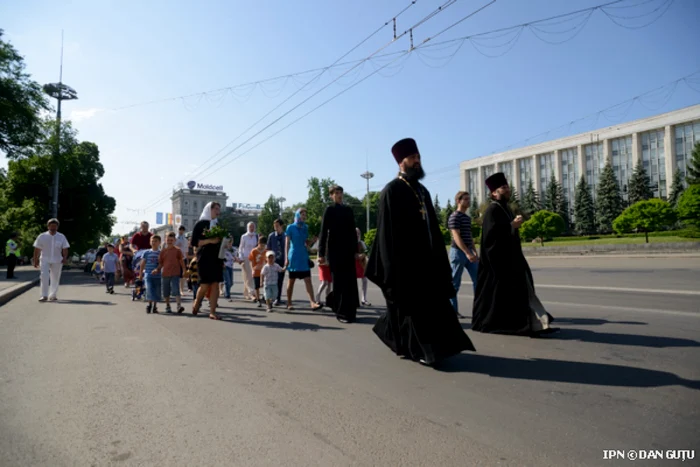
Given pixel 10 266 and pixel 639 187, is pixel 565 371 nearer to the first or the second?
pixel 10 266

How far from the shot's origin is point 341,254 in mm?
7641

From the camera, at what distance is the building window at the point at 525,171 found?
94.2m

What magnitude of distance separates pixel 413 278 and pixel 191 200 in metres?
140

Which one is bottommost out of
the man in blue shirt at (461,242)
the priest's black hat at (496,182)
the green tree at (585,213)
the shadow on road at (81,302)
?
the shadow on road at (81,302)

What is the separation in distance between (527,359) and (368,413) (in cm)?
219

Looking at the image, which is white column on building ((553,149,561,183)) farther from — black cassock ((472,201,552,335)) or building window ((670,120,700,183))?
black cassock ((472,201,552,335))

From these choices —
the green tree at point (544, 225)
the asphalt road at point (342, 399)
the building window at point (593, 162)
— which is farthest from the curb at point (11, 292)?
the building window at point (593, 162)

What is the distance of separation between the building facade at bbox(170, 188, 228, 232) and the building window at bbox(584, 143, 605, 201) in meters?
97.5

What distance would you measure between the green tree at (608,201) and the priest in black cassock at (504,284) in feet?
234

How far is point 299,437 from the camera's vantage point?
283cm

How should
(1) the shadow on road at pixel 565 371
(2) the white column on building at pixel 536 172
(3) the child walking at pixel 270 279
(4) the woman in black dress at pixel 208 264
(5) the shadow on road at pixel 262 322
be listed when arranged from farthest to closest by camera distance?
1. (2) the white column on building at pixel 536 172
2. (3) the child walking at pixel 270 279
3. (4) the woman in black dress at pixel 208 264
4. (5) the shadow on road at pixel 262 322
5. (1) the shadow on road at pixel 565 371

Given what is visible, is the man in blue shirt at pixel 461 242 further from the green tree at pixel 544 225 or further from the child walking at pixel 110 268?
the green tree at pixel 544 225

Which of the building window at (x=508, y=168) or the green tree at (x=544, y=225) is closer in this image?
the green tree at (x=544, y=225)

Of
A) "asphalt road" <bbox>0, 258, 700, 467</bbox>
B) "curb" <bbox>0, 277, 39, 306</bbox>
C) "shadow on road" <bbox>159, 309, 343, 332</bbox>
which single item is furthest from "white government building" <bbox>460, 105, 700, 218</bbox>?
"curb" <bbox>0, 277, 39, 306</bbox>
